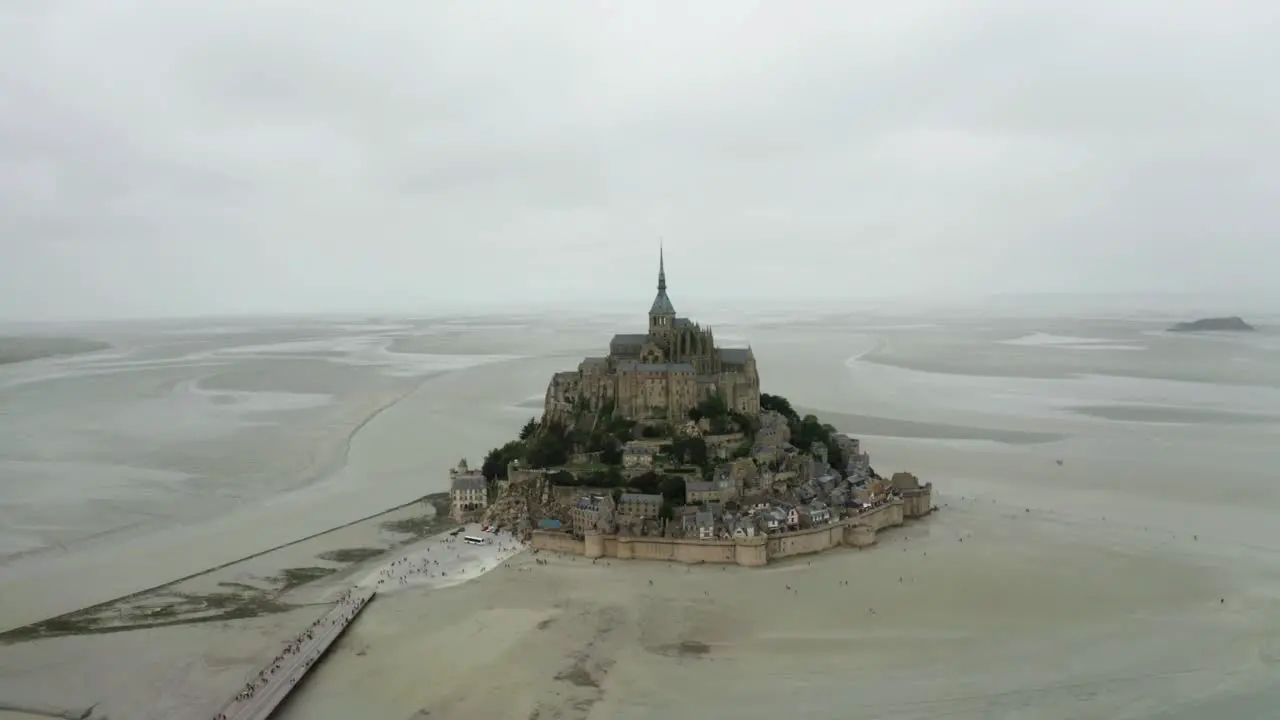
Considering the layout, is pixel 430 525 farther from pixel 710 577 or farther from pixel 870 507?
pixel 870 507

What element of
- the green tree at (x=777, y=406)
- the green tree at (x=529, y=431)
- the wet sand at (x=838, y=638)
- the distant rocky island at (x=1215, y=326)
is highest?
the distant rocky island at (x=1215, y=326)

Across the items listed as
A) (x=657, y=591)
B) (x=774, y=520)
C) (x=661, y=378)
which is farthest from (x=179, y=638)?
(x=661, y=378)

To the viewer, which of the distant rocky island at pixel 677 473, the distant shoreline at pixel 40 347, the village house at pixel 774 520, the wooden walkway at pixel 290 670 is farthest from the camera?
the distant shoreline at pixel 40 347

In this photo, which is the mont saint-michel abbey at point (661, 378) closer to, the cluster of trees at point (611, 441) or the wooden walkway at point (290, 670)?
the cluster of trees at point (611, 441)

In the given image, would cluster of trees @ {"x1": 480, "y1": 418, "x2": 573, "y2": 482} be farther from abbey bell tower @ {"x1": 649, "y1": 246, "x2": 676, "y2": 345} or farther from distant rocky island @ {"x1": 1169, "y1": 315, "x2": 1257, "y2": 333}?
distant rocky island @ {"x1": 1169, "y1": 315, "x2": 1257, "y2": 333}

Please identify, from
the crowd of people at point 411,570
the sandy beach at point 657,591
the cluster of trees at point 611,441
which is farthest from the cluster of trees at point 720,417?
the crowd of people at point 411,570

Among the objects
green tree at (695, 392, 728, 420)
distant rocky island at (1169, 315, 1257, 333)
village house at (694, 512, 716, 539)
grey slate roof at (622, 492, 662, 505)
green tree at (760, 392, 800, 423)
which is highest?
distant rocky island at (1169, 315, 1257, 333)

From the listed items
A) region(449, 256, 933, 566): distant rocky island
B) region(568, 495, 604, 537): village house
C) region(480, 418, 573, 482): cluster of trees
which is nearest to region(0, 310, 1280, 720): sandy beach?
region(449, 256, 933, 566): distant rocky island
